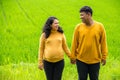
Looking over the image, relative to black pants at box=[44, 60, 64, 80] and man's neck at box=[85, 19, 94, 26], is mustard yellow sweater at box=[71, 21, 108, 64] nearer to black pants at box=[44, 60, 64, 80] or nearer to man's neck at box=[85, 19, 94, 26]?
man's neck at box=[85, 19, 94, 26]

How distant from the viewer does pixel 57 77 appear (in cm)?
481

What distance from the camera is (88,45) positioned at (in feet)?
15.0

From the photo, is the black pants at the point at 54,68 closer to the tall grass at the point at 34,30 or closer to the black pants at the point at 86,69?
the black pants at the point at 86,69

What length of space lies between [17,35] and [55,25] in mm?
5939

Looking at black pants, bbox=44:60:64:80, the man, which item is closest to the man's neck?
the man

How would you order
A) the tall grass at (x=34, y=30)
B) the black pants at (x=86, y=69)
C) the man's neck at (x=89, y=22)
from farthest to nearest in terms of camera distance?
the tall grass at (x=34, y=30), the black pants at (x=86, y=69), the man's neck at (x=89, y=22)

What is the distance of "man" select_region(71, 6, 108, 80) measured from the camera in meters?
4.54

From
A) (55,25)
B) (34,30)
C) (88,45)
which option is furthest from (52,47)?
(34,30)

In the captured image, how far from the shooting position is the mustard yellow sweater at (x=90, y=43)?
4551 mm

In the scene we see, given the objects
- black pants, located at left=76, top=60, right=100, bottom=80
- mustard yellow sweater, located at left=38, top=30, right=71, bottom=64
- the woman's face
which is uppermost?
the woman's face

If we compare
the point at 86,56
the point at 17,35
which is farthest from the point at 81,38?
the point at 17,35

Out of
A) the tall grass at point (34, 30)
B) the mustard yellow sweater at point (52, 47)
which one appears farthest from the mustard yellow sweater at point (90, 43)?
the tall grass at point (34, 30)

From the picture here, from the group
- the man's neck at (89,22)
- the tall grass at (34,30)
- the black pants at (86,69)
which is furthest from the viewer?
the tall grass at (34,30)

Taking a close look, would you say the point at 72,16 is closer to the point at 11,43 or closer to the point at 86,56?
the point at 11,43
